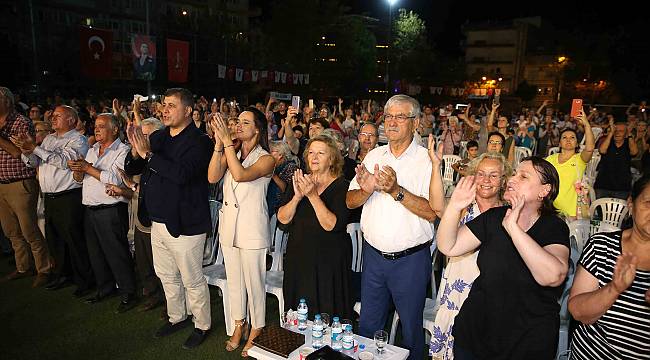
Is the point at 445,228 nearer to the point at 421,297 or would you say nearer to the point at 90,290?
the point at 421,297

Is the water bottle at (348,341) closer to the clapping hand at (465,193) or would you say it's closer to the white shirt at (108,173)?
the clapping hand at (465,193)

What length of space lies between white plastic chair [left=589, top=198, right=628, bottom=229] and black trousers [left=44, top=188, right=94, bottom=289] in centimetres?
548

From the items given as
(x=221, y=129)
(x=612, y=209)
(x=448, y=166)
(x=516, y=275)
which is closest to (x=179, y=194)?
(x=221, y=129)

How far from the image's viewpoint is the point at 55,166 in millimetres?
4281

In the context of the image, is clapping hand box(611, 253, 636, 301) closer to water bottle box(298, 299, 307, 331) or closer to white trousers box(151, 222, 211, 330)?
water bottle box(298, 299, 307, 331)

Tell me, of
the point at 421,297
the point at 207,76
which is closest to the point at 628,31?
→ the point at 207,76

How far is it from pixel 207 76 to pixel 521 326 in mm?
25782

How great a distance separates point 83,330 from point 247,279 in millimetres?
1744

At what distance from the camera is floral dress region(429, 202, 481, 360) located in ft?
8.75

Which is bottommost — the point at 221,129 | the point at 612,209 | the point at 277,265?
the point at 277,265

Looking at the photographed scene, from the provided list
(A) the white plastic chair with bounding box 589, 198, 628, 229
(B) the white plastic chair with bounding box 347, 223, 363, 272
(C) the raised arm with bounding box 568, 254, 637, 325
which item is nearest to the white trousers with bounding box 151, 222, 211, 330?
(B) the white plastic chair with bounding box 347, 223, 363, 272

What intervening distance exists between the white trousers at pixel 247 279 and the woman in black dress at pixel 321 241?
41 centimetres

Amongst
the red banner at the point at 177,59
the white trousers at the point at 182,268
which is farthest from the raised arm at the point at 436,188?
the red banner at the point at 177,59

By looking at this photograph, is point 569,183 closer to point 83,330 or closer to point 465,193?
point 465,193
